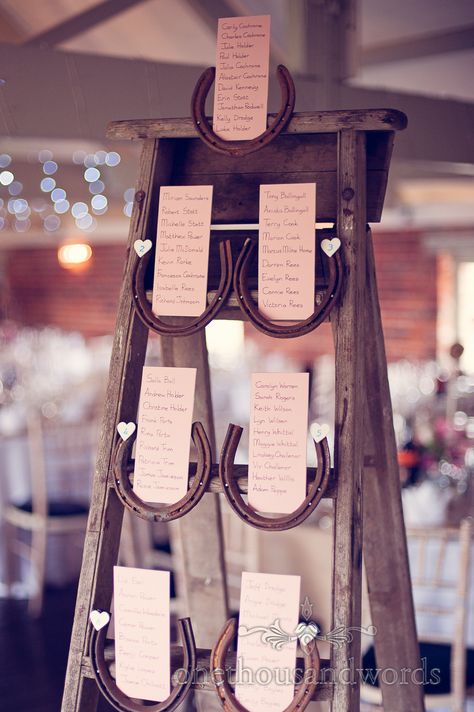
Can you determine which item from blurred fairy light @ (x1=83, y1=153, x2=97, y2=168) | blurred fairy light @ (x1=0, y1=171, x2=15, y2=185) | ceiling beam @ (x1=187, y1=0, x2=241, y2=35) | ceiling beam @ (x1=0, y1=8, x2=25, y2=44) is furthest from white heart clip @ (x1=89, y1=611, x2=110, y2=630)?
blurred fairy light @ (x1=0, y1=171, x2=15, y2=185)

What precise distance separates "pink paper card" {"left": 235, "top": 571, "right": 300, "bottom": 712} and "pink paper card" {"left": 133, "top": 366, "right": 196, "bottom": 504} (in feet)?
0.68

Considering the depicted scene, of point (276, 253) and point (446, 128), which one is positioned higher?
point (446, 128)

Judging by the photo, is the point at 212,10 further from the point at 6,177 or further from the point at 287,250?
the point at 6,177

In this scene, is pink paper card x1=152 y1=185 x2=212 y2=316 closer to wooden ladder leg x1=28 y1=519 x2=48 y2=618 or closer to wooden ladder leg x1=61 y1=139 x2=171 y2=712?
wooden ladder leg x1=61 y1=139 x2=171 y2=712

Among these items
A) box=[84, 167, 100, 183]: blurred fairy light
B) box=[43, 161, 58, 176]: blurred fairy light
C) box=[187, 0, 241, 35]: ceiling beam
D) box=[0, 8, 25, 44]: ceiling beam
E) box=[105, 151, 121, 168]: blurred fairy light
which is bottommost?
box=[187, 0, 241, 35]: ceiling beam

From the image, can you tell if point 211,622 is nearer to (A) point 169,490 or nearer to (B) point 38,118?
(A) point 169,490

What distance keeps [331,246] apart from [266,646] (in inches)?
26.5

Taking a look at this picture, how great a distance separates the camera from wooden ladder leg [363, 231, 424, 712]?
5.10 feet

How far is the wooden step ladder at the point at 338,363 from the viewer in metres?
1.29

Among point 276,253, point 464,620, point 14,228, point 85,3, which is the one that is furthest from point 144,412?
point 14,228

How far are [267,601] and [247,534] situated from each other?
1644 millimetres

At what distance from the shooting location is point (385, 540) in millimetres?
1593

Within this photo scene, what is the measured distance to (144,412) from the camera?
1.41 metres

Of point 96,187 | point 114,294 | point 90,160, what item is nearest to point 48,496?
point 90,160
